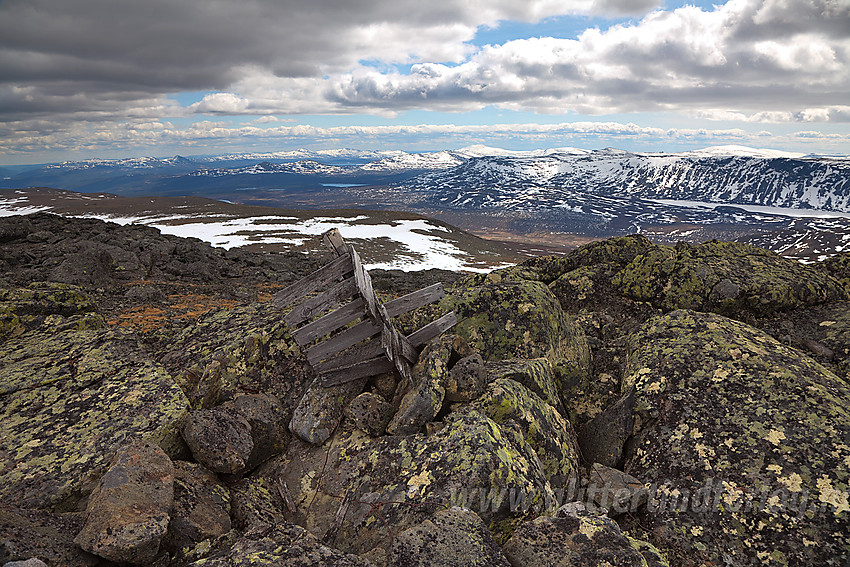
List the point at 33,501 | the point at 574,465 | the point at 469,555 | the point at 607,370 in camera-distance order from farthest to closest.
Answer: the point at 607,370, the point at 574,465, the point at 33,501, the point at 469,555

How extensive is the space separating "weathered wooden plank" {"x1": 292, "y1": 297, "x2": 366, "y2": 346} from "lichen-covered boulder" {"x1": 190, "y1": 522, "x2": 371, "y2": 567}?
11.6ft

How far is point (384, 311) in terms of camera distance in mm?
8586

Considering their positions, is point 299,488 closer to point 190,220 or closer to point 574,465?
point 574,465

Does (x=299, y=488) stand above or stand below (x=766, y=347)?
below

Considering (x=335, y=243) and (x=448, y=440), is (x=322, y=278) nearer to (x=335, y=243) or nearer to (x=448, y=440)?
(x=335, y=243)

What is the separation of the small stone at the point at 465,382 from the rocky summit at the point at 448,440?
4cm

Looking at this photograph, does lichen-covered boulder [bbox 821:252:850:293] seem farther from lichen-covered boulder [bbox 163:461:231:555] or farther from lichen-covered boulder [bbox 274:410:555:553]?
lichen-covered boulder [bbox 163:461:231:555]

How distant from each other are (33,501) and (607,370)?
11.9 meters

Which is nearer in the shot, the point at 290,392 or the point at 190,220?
the point at 290,392

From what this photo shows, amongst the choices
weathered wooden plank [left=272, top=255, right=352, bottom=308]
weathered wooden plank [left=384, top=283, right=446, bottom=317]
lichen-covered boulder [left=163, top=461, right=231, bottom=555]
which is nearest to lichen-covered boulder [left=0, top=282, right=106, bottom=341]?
weathered wooden plank [left=272, top=255, right=352, bottom=308]

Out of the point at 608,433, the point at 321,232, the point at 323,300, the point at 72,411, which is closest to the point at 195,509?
the point at 72,411

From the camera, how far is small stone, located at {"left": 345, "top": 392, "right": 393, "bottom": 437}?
7.66 meters

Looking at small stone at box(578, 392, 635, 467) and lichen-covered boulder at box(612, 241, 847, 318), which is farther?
lichen-covered boulder at box(612, 241, 847, 318)

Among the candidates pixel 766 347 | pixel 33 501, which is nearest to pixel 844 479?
pixel 766 347
